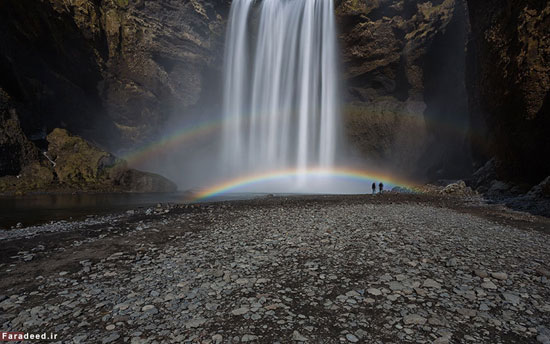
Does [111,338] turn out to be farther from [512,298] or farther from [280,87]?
[280,87]

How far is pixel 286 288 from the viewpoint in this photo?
519 cm

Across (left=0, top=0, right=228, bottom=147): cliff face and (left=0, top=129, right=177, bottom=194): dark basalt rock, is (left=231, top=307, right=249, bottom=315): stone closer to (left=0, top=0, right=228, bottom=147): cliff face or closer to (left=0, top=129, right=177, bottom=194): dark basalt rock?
(left=0, top=129, right=177, bottom=194): dark basalt rock

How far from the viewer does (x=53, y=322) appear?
13.8 feet

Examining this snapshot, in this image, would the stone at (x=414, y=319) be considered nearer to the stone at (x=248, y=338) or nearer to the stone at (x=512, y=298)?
the stone at (x=512, y=298)

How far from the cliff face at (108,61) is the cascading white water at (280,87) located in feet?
21.1

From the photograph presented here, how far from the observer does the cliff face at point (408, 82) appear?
43.8m

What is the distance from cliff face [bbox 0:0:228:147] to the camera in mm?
41312

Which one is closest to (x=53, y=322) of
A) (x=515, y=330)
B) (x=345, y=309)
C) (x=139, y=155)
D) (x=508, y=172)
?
(x=345, y=309)

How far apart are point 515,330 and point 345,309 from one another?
91.3 inches

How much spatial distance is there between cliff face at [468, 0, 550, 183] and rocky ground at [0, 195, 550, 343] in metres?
16.6

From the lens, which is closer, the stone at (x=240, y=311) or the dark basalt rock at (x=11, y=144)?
the stone at (x=240, y=311)

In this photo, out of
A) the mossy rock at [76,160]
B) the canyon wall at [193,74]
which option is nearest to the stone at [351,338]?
the canyon wall at [193,74]

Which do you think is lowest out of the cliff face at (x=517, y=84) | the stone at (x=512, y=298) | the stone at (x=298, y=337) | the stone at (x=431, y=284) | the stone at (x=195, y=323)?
the stone at (x=195, y=323)

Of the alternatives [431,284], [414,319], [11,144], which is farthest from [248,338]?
[11,144]
